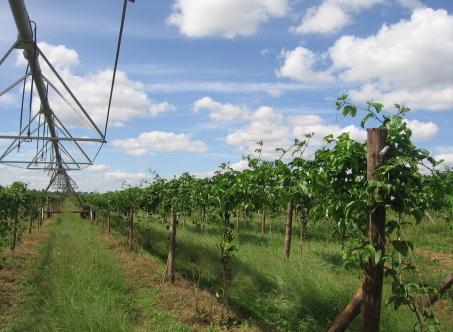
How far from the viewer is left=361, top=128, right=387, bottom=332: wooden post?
2.95 meters

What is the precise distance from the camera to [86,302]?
6141 millimetres

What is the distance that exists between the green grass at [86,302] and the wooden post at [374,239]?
3.13 meters

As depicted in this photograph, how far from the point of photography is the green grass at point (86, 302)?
538cm

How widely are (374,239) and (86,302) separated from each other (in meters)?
4.62

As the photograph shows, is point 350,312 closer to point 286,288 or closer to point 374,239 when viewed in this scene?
point 374,239

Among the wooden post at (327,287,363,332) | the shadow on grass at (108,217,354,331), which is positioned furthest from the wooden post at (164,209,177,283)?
the wooden post at (327,287,363,332)

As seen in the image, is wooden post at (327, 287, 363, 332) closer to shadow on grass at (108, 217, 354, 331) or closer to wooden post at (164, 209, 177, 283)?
shadow on grass at (108, 217, 354, 331)

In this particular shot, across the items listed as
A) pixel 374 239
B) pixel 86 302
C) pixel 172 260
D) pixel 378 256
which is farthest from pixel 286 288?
pixel 378 256

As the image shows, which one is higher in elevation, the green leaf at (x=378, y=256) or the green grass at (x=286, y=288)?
the green leaf at (x=378, y=256)

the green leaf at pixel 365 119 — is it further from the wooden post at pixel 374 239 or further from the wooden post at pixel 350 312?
the wooden post at pixel 350 312

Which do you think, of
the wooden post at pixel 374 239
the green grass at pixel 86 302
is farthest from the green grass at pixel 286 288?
the wooden post at pixel 374 239

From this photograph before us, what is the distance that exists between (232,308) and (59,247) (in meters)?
7.95

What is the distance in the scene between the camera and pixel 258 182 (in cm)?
518

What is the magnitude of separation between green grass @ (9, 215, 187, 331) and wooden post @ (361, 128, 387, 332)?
10.3 ft
